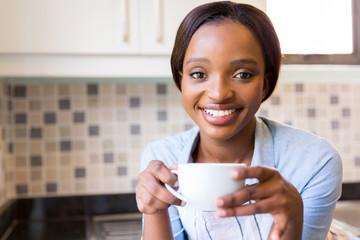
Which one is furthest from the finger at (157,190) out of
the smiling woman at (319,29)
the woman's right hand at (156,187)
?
the smiling woman at (319,29)

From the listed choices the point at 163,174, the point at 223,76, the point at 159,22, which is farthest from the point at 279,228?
the point at 159,22

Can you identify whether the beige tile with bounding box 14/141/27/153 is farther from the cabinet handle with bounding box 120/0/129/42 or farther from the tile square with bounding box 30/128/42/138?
the cabinet handle with bounding box 120/0/129/42

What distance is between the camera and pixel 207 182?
637 millimetres

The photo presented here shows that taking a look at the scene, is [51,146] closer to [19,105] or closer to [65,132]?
[65,132]

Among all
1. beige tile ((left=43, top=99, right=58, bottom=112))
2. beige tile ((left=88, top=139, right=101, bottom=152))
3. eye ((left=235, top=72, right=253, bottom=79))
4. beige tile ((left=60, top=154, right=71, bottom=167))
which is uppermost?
eye ((left=235, top=72, right=253, bottom=79))

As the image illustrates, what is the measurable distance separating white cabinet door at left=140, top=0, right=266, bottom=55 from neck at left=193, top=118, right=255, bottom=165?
47 cm

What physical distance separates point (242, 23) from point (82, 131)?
1.06 meters

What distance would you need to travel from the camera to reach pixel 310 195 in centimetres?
93

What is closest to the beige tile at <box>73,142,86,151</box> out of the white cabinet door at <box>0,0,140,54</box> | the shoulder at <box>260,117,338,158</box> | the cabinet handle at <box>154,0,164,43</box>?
the white cabinet door at <box>0,0,140,54</box>

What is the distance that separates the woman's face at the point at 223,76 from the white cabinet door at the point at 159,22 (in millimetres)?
502

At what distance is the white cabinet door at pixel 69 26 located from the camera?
4.46 ft

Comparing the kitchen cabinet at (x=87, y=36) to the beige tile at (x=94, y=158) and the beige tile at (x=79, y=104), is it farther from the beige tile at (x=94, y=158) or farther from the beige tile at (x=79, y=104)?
the beige tile at (x=94, y=158)

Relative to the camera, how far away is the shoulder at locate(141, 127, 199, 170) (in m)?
1.07

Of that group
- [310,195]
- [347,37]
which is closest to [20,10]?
[310,195]
